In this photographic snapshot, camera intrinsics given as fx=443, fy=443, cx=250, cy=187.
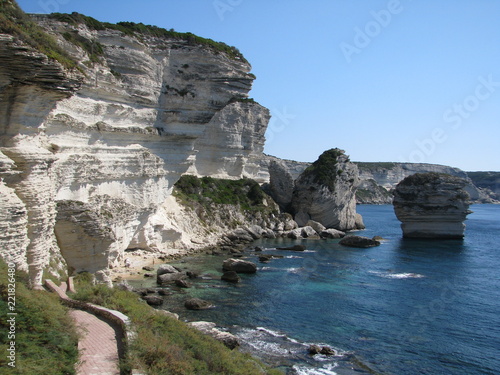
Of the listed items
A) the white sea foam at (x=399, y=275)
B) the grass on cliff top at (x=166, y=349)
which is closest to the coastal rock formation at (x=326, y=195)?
the white sea foam at (x=399, y=275)

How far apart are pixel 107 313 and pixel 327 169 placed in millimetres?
56094

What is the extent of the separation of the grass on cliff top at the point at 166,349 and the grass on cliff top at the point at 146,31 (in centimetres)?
2655

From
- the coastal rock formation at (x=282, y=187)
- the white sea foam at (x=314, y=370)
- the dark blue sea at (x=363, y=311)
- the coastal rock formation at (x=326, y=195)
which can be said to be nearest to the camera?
the white sea foam at (x=314, y=370)

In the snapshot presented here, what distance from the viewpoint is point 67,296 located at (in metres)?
17.5

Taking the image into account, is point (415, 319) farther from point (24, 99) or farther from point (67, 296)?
point (24, 99)

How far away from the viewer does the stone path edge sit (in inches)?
505

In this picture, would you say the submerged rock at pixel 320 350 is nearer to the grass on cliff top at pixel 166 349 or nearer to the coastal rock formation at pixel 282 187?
the grass on cliff top at pixel 166 349

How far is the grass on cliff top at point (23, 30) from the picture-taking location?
17156mm

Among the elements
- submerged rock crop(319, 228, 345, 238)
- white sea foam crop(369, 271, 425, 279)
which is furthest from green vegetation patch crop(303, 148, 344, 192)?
white sea foam crop(369, 271, 425, 279)

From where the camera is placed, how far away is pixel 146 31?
44500mm

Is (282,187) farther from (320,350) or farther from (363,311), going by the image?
(320,350)

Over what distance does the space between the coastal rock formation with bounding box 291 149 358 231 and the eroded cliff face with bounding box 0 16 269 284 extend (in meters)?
12.0

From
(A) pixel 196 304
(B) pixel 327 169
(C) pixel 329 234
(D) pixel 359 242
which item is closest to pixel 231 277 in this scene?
(A) pixel 196 304

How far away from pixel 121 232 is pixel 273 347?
17850 millimetres
